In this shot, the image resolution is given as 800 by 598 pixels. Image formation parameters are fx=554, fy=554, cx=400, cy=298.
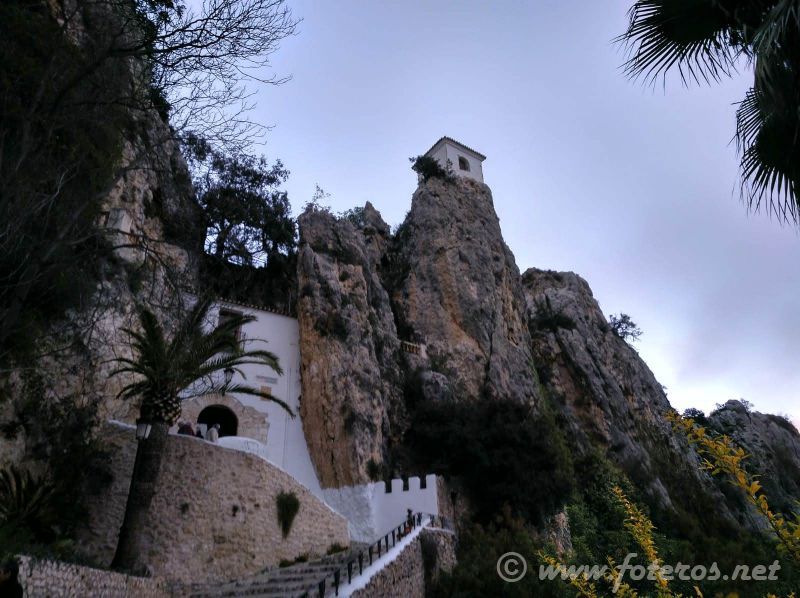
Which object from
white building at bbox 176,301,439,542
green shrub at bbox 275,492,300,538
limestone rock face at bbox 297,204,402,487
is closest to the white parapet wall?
white building at bbox 176,301,439,542

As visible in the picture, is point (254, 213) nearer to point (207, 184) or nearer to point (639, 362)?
point (207, 184)

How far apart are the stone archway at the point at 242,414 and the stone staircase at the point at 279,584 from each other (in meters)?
5.18

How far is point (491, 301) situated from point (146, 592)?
19.8 metres

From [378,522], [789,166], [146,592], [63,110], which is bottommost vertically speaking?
[146,592]

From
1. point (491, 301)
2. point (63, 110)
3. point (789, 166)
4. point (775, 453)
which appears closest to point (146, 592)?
point (63, 110)

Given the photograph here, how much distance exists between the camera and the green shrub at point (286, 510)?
496 inches

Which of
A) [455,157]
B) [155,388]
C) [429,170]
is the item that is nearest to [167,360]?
[155,388]

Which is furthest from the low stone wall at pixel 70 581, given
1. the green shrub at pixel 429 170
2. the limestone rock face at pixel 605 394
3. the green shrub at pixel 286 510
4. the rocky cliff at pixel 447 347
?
the green shrub at pixel 429 170

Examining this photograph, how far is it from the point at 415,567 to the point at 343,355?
7579 mm

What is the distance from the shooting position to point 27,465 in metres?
9.67

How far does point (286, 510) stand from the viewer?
1272 centimetres

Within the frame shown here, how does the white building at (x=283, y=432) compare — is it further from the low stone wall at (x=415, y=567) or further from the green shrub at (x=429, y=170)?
the green shrub at (x=429, y=170)

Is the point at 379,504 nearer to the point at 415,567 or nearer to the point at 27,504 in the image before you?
the point at 415,567

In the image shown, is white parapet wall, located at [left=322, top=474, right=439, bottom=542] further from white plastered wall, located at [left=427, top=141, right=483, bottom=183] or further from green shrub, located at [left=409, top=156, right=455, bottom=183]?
white plastered wall, located at [left=427, top=141, right=483, bottom=183]
